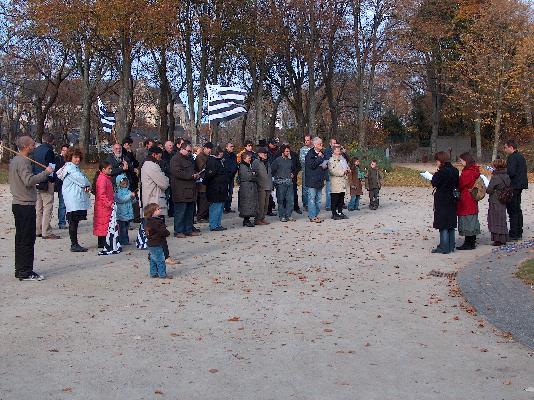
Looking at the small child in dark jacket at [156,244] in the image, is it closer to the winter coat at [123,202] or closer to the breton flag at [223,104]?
the winter coat at [123,202]

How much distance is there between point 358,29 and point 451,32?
9.02 meters

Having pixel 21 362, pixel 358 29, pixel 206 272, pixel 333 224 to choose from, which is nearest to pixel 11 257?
pixel 206 272

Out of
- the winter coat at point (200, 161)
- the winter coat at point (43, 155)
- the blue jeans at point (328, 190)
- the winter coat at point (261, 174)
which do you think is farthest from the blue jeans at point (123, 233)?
the blue jeans at point (328, 190)

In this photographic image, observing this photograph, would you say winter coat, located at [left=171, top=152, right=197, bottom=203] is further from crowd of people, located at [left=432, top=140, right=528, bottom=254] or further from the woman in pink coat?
crowd of people, located at [left=432, top=140, right=528, bottom=254]

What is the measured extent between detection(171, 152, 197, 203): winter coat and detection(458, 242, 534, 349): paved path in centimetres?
573

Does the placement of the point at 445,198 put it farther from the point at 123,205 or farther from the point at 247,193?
the point at 123,205

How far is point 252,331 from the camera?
7.96m

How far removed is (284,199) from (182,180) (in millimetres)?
3818

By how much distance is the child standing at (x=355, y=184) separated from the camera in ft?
65.3

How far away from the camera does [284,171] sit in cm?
1808

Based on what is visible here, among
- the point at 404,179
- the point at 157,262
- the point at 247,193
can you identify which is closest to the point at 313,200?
the point at 247,193

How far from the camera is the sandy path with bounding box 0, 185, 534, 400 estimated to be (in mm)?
6203

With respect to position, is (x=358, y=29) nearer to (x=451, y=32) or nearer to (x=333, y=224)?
(x=451, y=32)

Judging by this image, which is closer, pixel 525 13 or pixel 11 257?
pixel 11 257
